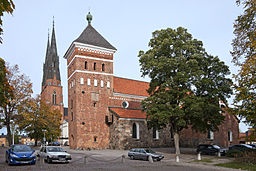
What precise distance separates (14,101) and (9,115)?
7.56ft

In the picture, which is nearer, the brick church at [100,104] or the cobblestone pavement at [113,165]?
the cobblestone pavement at [113,165]

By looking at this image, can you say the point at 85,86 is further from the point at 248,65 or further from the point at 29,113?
the point at 248,65

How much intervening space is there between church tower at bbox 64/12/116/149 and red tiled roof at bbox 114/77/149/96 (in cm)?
219

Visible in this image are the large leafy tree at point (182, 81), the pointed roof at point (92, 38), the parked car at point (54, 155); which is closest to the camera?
the parked car at point (54, 155)

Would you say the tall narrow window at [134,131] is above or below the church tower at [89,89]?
below

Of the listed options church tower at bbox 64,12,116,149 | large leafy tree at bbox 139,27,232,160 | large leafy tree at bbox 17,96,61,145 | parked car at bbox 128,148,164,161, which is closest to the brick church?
church tower at bbox 64,12,116,149

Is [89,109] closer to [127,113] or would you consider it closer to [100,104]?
[100,104]

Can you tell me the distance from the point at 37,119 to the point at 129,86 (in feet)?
54.5

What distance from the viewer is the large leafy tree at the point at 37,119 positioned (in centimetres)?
3467

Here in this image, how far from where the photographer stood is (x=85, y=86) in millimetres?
36844

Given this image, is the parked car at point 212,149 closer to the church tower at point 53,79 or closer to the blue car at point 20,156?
the blue car at point 20,156

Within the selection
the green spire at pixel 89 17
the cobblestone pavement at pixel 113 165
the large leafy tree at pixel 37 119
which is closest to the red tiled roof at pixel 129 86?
the green spire at pixel 89 17

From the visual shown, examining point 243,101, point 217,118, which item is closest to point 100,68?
point 217,118

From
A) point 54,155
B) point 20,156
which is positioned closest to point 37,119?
point 54,155
